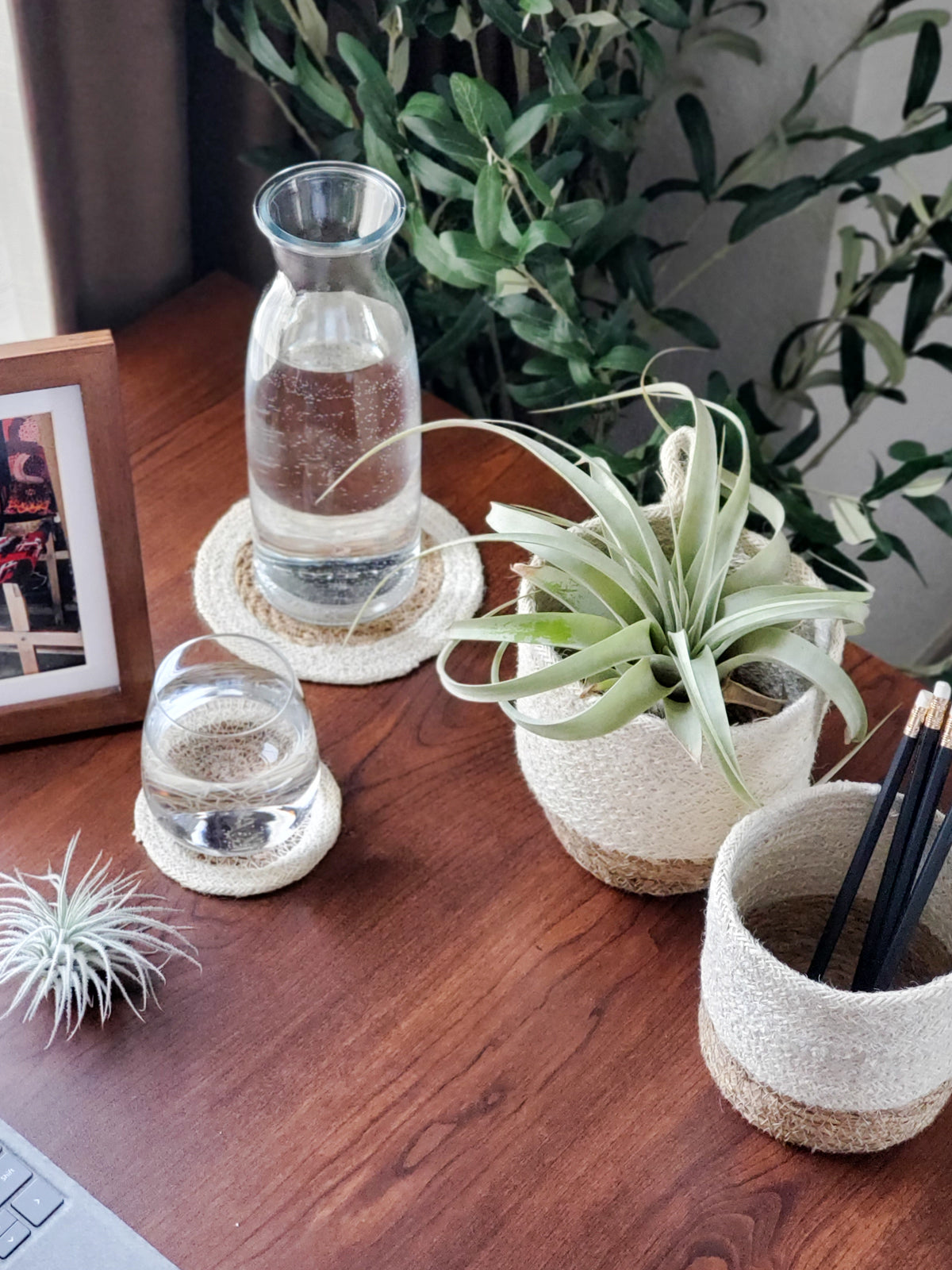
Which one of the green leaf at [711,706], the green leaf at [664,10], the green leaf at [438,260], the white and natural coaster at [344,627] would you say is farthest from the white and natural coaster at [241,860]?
the green leaf at [664,10]

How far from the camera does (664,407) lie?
46.1 inches

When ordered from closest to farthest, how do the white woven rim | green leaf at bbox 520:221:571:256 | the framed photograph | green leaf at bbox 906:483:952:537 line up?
1. the white woven rim
2. the framed photograph
3. green leaf at bbox 520:221:571:256
4. green leaf at bbox 906:483:952:537

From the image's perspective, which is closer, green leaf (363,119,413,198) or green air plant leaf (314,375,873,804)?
green air plant leaf (314,375,873,804)

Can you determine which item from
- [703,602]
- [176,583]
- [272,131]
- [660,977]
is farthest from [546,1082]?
[272,131]

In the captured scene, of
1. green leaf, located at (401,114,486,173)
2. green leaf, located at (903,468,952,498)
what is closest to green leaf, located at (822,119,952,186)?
green leaf, located at (903,468,952,498)

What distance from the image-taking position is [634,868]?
0.68 meters

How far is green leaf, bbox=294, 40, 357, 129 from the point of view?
2.95 feet

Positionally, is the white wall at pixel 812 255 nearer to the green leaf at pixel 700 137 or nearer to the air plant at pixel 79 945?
the green leaf at pixel 700 137

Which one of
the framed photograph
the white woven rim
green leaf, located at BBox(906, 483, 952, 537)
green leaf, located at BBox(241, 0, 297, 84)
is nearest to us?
the white woven rim

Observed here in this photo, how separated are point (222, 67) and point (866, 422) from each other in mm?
636

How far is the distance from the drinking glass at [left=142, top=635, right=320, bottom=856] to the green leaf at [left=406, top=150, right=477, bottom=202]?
0.32 meters

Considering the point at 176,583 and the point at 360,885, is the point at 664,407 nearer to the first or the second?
the point at 176,583

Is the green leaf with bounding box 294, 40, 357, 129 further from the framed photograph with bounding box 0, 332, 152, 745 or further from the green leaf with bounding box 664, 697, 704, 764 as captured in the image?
the green leaf with bounding box 664, 697, 704, 764

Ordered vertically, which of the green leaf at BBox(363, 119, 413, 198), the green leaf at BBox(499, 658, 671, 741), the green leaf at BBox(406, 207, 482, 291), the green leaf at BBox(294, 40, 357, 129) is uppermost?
the green leaf at BBox(294, 40, 357, 129)
